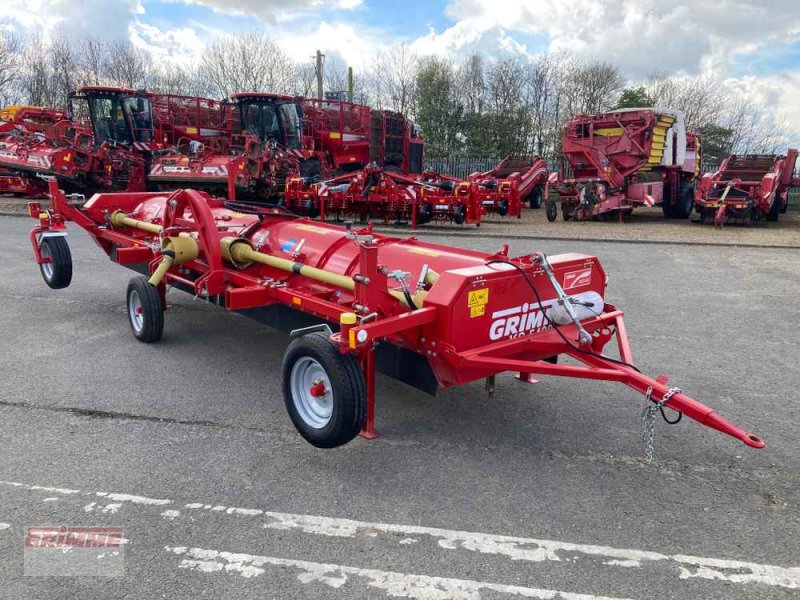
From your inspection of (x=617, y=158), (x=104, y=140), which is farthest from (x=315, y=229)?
(x=104, y=140)

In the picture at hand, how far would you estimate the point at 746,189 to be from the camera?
16141mm

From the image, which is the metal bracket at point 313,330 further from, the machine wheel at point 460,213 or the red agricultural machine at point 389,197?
the machine wheel at point 460,213

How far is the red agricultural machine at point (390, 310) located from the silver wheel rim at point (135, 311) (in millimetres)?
240

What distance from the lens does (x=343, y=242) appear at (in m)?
4.71

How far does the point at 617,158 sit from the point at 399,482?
15.2 m

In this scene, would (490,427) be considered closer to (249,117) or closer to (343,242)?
(343,242)

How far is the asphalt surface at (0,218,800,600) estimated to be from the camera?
2.49 meters

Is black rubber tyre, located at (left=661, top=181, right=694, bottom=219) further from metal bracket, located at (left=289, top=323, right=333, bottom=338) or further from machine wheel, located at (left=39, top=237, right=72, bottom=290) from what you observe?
metal bracket, located at (left=289, top=323, right=333, bottom=338)

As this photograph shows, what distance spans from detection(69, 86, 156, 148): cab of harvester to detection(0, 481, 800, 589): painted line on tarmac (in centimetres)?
1692

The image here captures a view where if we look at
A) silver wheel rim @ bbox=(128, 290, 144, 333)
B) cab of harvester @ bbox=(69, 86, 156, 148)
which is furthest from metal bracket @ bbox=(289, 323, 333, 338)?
cab of harvester @ bbox=(69, 86, 156, 148)

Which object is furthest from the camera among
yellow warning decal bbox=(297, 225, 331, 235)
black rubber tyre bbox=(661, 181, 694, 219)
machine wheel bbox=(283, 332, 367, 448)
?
black rubber tyre bbox=(661, 181, 694, 219)

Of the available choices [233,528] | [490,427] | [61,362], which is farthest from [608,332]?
[61,362]

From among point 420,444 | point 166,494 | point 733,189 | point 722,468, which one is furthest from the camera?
point 733,189

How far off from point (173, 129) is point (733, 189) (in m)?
16.5
